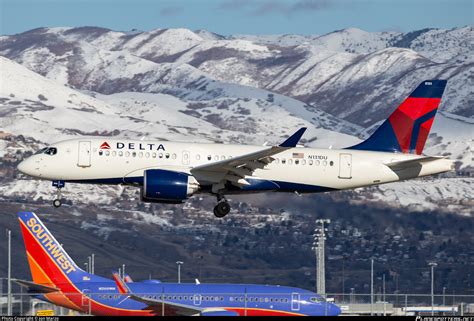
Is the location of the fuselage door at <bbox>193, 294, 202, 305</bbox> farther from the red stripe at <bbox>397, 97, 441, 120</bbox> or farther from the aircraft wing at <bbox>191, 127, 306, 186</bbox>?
the red stripe at <bbox>397, 97, 441, 120</bbox>

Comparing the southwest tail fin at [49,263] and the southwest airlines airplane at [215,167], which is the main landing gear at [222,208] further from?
the southwest tail fin at [49,263]

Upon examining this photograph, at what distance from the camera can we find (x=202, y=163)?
87.6 meters

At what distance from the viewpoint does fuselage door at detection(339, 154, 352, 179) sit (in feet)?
295

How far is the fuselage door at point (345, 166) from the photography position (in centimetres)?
8994

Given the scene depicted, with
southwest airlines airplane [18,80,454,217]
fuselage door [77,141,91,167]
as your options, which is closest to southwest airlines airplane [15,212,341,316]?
southwest airlines airplane [18,80,454,217]

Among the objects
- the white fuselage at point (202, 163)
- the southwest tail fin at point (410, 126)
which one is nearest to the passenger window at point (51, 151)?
the white fuselage at point (202, 163)

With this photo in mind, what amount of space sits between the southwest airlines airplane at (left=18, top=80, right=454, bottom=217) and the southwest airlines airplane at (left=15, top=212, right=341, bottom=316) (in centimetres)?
414

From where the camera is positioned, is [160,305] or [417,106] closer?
[160,305]

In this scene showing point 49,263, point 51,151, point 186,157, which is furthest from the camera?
point 186,157

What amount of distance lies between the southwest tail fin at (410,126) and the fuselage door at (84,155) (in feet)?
61.0

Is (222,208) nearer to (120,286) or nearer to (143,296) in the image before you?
(143,296)

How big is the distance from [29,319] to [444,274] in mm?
136554

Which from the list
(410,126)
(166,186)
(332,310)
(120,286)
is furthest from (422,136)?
(120,286)

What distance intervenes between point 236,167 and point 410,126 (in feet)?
51.9
